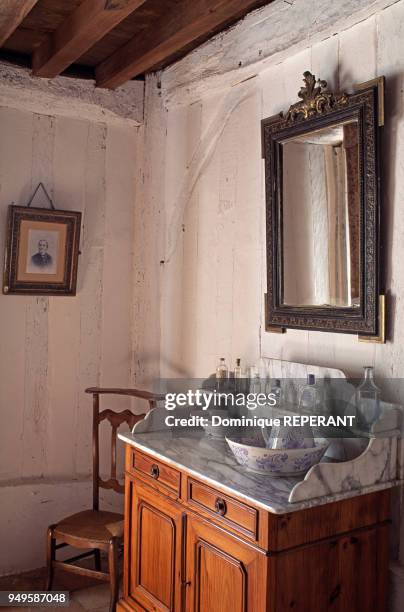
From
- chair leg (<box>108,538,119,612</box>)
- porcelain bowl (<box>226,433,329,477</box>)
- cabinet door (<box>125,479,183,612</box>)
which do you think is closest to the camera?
porcelain bowl (<box>226,433,329,477</box>)

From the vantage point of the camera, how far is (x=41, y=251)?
10.9 ft

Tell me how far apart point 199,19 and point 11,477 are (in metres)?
2.50

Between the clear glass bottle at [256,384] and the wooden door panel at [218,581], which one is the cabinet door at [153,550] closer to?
the wooden door panel at [218,581]

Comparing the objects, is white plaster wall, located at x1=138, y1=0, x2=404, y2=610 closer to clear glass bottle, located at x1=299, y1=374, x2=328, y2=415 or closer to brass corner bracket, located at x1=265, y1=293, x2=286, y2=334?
brass corner bracket, located at x1=265, y1=293, x2=286, y2=334

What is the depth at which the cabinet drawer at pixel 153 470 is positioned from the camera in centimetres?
226

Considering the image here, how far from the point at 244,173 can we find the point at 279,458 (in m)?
1.47

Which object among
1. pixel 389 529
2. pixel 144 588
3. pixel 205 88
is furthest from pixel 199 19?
pixel 144 588

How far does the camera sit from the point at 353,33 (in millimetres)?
2293

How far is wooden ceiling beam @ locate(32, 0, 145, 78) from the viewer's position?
2433mm

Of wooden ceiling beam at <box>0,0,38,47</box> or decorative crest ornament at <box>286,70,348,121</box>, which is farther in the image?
wooden ceiling beam at <box>0,0,38,47</box>

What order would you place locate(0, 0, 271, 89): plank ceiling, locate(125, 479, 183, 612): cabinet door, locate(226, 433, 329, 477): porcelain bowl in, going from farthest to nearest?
locate(0, 0, 271, 89): plank ceiling, locate(125, 479, 183, 612): cabinet door, locate(226, 433, 329, 477): porcelain bowl

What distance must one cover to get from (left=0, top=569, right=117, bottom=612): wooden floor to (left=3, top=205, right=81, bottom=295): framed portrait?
151 cm

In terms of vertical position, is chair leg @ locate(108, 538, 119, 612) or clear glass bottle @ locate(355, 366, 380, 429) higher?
clear glass bottle @ locate(355, 366, 380, 429)

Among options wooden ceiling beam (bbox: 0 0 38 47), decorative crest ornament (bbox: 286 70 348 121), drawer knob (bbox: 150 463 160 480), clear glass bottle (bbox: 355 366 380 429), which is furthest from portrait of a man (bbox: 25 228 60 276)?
clear glass bottle (bbox: 355 366 380 429)
